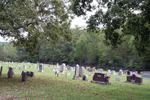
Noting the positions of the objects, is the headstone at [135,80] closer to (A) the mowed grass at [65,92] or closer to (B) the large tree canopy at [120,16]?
(A) the mowed grass at [65,92]

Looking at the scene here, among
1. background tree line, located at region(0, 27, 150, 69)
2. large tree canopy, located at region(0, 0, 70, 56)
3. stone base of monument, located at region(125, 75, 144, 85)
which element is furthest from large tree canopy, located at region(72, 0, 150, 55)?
background tree line, located at region(0, 27, 150, 69)

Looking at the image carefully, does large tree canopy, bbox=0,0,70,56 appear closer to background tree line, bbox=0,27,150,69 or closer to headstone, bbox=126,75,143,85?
background tree line, bbox=0,27,150,69

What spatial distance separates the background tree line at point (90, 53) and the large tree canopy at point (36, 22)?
4480 millimetres

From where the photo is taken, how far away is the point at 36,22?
1202cm

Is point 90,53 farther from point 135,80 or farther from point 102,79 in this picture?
point 102,79

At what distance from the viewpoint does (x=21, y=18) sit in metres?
10.8

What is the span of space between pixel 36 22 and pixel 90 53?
42.1 meters

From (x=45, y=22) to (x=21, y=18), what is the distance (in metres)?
2.77

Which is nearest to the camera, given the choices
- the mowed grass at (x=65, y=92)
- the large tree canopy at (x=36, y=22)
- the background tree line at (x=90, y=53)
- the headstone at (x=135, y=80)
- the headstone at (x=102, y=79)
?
the mowed grass at (x=65, y=92)

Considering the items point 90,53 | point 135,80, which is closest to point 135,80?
point 135,80

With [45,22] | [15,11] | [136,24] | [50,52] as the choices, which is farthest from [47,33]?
[50,52]

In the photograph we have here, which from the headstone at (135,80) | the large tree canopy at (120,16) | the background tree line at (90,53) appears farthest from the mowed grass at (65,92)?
the background tree line at (90,53)

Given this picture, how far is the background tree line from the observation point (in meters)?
36.1

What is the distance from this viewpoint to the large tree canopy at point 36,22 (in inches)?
424
